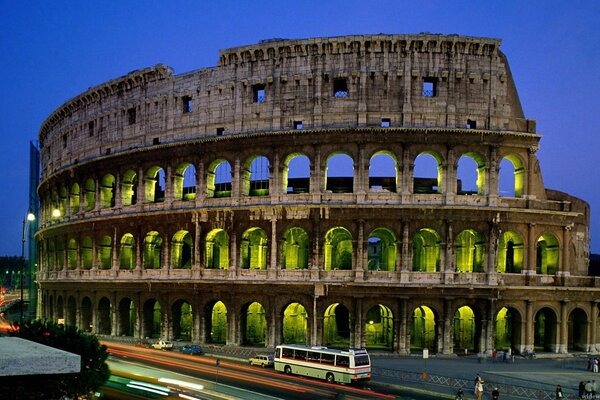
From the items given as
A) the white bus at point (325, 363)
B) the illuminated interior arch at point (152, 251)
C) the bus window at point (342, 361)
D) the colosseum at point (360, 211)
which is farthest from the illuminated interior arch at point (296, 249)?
the bus window at point (342, 361)

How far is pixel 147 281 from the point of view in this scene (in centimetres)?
4222

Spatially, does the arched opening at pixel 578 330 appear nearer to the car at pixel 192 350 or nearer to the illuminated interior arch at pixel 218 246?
the illuminated interior arch at pixel 218 246

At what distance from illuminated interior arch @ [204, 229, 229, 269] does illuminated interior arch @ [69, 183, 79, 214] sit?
14521 millimetres

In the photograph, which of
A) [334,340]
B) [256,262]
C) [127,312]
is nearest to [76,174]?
[127,312]

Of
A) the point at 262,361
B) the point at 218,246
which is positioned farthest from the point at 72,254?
the point at 262,361

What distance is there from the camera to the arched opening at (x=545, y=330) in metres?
37.5

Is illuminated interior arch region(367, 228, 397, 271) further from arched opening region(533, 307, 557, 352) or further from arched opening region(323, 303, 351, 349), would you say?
arched opening region(533, 307, 557, 352)

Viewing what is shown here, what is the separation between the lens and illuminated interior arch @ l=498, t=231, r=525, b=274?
124ft

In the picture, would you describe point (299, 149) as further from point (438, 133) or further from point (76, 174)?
point (76, 174)

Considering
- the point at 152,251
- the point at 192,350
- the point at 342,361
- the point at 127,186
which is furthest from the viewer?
the point at 127,186

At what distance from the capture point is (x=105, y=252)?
47156 mm

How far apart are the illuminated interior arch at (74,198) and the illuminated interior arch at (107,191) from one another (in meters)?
4.34

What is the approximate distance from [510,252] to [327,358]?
17.6m

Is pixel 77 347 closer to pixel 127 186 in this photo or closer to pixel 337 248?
pixel 337 248
